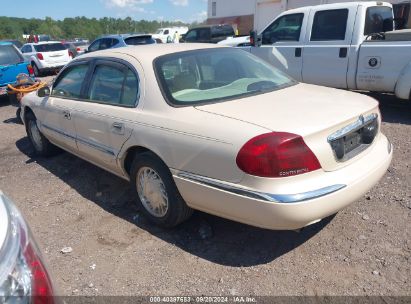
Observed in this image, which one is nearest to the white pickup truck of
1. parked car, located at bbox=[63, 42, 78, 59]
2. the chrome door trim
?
the chrome door trim

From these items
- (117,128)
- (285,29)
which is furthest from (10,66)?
(117,128)

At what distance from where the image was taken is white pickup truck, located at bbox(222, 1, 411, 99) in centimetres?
606

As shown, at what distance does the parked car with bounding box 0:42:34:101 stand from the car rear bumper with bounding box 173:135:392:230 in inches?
331

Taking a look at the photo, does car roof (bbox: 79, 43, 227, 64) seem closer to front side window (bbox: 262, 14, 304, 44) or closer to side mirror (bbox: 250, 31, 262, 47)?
front side window (bbox: 262, 14, 304, 44)

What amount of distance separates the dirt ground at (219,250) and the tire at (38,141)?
128 cm

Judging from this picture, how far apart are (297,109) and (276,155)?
1.91 ft

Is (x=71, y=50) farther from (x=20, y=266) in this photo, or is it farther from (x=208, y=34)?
(x=20, y=266)

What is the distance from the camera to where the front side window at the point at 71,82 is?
169 inches

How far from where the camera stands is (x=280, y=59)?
7.54m

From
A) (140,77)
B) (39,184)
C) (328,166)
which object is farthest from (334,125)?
(39,184)

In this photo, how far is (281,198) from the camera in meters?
2.45

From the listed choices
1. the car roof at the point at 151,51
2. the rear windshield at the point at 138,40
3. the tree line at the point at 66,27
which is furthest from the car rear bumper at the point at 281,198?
the tree line at the point at 66,27

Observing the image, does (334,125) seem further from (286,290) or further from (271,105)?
(286,290)

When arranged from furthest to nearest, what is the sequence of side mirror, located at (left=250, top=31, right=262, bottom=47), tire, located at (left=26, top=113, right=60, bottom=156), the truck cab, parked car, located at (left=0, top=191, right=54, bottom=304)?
1. side mirror, located at (left=250, top=31, right=262, bottom=47)
2. the truck cab
3. tire, located at (left=26, top=113, right=60, bottom=156)
4. parked car, located at (left=0, top=191, right=54, bottom=304)
